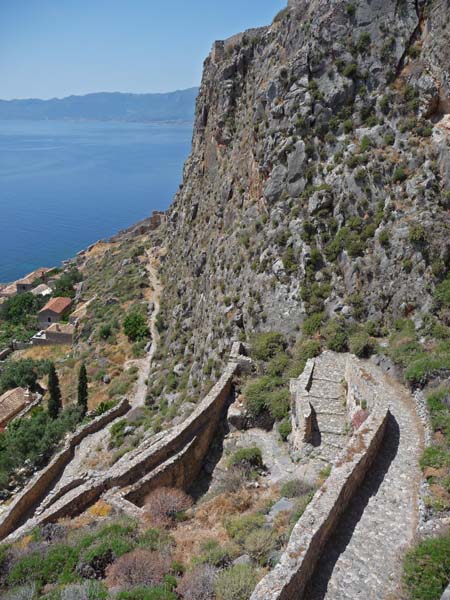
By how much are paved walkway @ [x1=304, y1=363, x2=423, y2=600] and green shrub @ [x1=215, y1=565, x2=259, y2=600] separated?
1048mm

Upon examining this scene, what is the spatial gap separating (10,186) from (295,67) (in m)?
186

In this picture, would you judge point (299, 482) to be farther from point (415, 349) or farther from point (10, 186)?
point (10, 186)

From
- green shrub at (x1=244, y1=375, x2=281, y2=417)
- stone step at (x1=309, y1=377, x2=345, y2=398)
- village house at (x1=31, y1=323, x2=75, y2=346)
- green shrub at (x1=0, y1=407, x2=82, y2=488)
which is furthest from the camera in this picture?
village house at (x1=31, y1=323, x2=75, y2=346)

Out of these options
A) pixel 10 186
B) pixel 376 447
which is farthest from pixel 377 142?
pixel 10 186

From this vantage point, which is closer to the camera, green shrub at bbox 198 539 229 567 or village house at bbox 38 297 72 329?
green shrub at bbox 198 539 229 567

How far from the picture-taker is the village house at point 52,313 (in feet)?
189

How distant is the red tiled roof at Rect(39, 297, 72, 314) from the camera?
58009 millimetres

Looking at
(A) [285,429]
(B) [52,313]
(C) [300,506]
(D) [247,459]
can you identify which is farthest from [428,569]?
(B) [52,313]

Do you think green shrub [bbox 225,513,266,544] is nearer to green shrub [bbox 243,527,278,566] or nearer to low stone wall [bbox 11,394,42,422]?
green shrub [bbox 243,527,278,566]

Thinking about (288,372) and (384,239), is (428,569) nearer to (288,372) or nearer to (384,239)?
(288,372)

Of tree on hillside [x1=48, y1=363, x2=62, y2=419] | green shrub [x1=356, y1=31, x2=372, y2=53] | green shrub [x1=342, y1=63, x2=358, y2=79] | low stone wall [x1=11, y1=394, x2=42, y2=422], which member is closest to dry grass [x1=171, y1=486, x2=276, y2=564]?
tree on hillside [x1=48, y1=363, x2=62, y2=419]

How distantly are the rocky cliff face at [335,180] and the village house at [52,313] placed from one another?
90.8 ft

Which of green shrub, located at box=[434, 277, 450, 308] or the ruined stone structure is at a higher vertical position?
green shrub, located at box=[434, 277, 450, 308]

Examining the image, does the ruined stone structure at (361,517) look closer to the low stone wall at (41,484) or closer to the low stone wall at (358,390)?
the low stone wall at (358,390)
